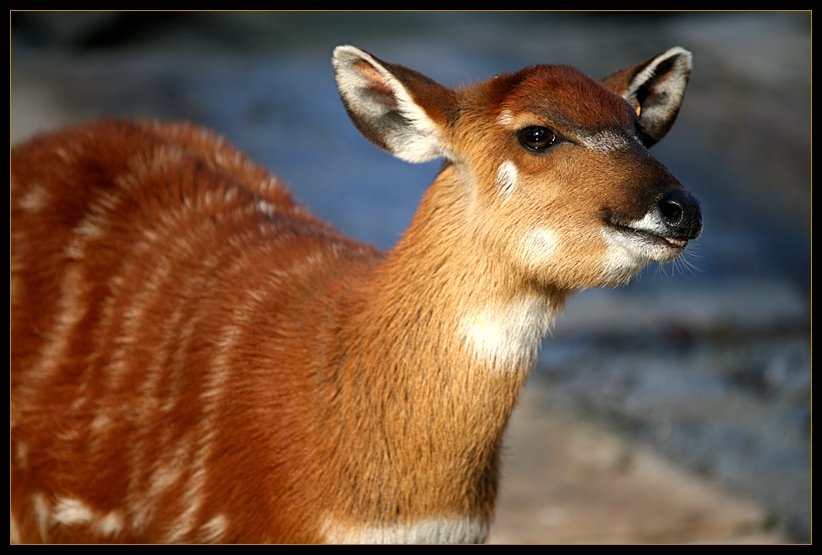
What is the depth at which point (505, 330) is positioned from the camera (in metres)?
3.53

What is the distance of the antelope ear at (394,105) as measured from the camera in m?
3.68

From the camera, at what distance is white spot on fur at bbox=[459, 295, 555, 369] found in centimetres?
353

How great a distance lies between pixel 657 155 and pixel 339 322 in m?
7.14

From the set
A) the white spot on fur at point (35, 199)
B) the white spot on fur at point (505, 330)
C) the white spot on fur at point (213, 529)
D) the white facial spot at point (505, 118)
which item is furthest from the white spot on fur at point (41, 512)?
the white facial spot at point (505, 118)

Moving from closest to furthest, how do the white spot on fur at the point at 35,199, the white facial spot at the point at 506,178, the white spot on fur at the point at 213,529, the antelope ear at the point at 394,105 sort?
the white facial spot at the point at 506,178 < the antelope ear at the point at 394,105 < the white spot on fur at the point at 213,529 < the white spot on fur at the point at 35,199

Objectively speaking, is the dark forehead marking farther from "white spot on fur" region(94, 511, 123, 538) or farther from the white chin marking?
"white spot on fur" region(94, 511, 123, 538)

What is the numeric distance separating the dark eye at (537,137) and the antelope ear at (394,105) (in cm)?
32

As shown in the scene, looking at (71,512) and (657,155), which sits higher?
(657,155)

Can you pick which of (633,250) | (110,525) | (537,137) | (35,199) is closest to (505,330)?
(633,250)

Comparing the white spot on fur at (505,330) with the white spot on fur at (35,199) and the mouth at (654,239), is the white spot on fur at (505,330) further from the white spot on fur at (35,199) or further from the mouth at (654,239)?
the white spot on fur at (35,199)

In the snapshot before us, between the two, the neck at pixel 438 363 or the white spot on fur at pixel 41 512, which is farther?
the white spot on fur at pixel 41 512

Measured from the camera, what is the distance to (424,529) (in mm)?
3699

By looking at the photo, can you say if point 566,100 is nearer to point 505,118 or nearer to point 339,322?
point 505,118

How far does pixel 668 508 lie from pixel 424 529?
260 centimetres
